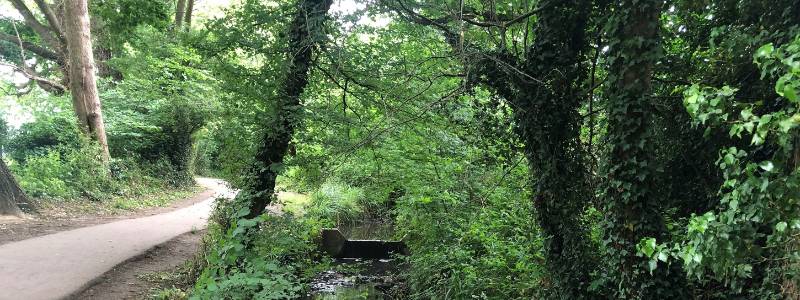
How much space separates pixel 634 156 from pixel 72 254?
8.30m

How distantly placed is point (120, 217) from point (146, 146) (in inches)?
265

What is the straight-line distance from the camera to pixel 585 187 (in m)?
5.28

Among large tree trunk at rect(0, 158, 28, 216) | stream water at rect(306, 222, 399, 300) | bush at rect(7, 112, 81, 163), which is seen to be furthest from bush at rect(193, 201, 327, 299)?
bush at rect(7, 112, 81, 163)

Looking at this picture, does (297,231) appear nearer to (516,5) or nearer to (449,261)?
(449,261)

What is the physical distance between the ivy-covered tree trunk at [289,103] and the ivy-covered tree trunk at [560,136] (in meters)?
3.21

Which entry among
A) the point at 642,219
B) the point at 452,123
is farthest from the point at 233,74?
the point at 642,219

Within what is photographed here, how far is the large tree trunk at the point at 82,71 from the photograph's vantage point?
13.8 m

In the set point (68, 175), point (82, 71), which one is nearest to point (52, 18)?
point (82, 71)

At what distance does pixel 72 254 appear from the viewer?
792cm

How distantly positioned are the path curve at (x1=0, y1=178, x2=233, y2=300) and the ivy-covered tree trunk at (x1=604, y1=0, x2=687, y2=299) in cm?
636

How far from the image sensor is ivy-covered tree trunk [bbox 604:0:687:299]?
412cm

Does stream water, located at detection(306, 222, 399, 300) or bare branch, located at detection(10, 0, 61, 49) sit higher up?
bare branch, located at detection(10, 0, 61, 49)

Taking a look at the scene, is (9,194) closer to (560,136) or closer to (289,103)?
(289,103)

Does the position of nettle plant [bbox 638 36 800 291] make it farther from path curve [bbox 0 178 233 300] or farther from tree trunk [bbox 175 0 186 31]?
tree trunk [bbox 175 0 186 31]
